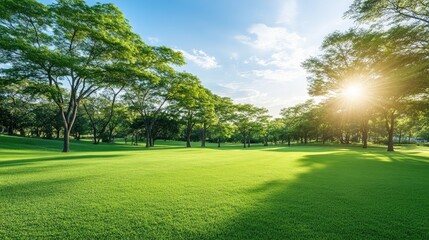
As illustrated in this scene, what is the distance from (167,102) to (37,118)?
35.8m

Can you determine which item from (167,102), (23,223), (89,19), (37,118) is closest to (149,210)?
(23,223)

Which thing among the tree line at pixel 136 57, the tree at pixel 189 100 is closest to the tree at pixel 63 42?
the tree line at pixel 136 57

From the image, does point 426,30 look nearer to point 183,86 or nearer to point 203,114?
point 183,86

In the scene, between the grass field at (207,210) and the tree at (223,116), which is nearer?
the grass field at (207,210)

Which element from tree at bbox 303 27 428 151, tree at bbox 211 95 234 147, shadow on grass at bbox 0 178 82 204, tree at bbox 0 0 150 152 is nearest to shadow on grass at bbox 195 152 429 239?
shadow on grass at bbox 0 178 82 204

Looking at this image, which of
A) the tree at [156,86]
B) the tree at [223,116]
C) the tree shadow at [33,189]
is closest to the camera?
the tree shadow at [33,189]

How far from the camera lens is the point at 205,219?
130 inches

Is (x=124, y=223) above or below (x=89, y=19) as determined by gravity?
below

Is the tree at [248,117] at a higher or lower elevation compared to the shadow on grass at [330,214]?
Result: higher

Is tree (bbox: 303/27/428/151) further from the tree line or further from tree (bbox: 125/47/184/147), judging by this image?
tree (bbox: 125/47/184/147)

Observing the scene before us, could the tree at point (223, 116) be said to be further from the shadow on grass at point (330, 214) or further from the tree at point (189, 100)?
the shadow on grass at point (330, 214)

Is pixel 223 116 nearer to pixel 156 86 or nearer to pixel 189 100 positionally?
pixel 189 100

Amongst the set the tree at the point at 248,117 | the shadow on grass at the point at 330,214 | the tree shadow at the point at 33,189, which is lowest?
the tree shadow at the point at 33,189

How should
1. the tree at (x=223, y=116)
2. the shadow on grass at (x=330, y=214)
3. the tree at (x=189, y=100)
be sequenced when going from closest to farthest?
the shadow on grass at (x=330, y=214) → the tree at (x=189, y=100) → the tree at (x=223, y=116)
